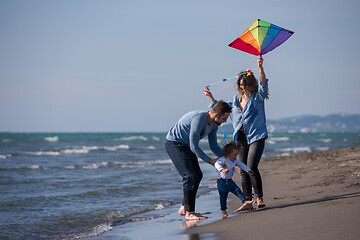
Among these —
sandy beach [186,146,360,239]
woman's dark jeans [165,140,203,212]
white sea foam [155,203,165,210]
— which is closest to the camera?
sandy beach [186,146,360,239]

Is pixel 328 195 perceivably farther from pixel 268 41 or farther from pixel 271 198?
pixel 268 41

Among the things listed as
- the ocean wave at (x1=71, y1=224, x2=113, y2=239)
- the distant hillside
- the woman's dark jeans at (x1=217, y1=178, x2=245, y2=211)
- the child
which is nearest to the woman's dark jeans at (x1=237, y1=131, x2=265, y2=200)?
the child

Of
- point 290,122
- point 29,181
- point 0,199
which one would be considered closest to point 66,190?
point 0,199

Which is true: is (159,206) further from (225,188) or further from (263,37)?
(263,37)

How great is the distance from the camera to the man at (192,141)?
4844mm

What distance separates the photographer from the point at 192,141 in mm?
4840

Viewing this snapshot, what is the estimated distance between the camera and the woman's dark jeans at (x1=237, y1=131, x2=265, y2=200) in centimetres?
527

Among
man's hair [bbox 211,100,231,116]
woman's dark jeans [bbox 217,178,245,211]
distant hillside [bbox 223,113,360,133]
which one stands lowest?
distant hillside [bbox 223,113,360,133]

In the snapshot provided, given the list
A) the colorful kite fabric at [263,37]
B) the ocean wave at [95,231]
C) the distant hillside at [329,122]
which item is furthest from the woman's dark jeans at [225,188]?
the distant hillside at [329,122]

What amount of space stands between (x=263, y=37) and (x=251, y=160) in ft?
5.52

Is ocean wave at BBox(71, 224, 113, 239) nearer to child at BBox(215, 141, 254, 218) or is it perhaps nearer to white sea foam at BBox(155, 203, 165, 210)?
white sea foam at BBox(155, 203, 165, 210)

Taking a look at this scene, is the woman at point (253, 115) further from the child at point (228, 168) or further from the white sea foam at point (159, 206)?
the white sea foam at point (159, 206)

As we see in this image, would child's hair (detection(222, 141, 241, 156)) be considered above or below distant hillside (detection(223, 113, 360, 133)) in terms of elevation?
above

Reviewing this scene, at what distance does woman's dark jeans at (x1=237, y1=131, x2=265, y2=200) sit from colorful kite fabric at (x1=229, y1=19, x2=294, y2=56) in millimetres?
1206
